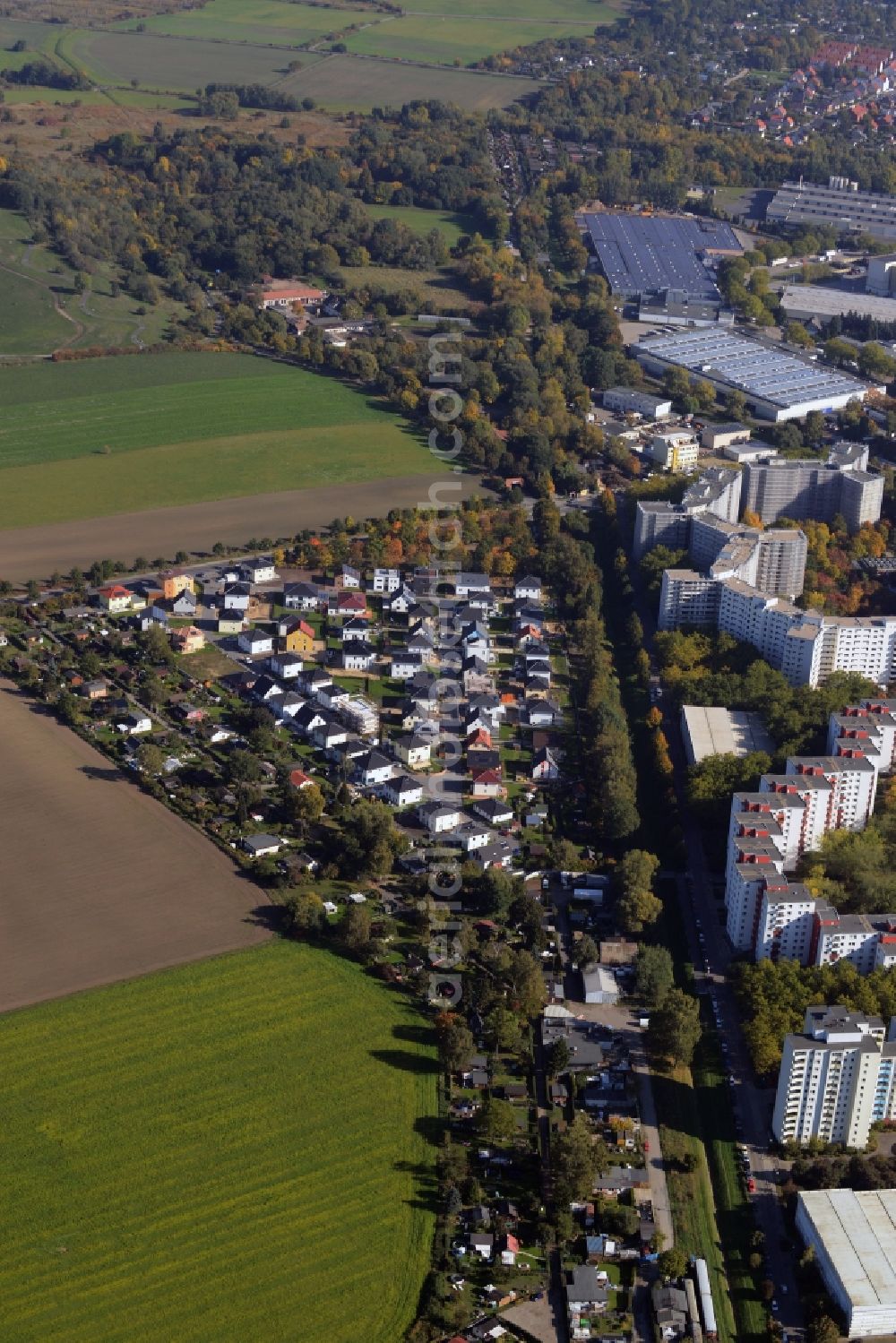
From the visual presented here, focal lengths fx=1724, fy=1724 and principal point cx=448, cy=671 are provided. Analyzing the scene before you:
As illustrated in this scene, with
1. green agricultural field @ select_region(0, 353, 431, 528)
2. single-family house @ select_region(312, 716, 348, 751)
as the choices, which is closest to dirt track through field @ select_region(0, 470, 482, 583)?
green agricultural field @ select_region(0, 353, 431, 528)

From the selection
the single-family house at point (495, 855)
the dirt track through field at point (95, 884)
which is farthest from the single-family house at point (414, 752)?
the dirt track through field at point (95, 884)

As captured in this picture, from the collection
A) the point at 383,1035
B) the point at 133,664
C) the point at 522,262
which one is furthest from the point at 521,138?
the point at 383,1035

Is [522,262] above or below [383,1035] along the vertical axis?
above

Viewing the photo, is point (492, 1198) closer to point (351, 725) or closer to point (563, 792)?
point (563, 792)

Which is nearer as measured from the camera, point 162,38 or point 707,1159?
point 707,1159

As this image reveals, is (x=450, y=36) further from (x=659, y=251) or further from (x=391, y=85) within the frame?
(x=659, y=251)

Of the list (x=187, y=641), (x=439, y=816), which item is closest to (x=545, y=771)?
(x=439, y=816)

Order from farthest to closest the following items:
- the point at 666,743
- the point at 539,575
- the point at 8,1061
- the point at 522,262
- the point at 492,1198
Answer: the point at 522,262
the point at 539,575
the point at 666,743
the point at 8,1061
the point at 492,1198
